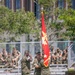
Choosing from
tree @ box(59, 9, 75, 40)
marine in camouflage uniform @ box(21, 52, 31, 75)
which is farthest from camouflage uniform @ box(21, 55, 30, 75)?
tree @ box(59, 9, 75, 40)

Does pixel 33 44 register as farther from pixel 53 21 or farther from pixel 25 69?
pixel 53 21

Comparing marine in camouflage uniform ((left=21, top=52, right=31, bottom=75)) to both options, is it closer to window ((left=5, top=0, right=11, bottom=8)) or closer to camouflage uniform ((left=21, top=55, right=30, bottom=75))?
camouflage uniform ((left=21, top=55, right=30, bottom=75))

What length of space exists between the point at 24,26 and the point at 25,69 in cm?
1440

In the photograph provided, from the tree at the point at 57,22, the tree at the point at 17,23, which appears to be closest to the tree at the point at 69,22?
the tree at the point at 57,22

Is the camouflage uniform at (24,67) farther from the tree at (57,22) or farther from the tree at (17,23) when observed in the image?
the tree at (17,23)

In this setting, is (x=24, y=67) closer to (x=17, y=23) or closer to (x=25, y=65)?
(x=25, y=65)

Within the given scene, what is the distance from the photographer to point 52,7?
35531mm

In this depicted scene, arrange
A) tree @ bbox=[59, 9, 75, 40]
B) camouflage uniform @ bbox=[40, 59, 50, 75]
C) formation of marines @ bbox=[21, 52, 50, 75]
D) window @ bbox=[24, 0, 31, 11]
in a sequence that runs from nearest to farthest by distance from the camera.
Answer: camouflage uniform @ bbox=[40, 59, 50, 75] → formation of marines @ bbox=[21, 52, 50, 75] → tree @ bbox=[59, 9, 75, 40] → window @ bbox=[24, 0, 31, 11]

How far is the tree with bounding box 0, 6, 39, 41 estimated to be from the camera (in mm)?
37497

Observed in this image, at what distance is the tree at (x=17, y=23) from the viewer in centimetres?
3750

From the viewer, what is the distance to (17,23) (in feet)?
127

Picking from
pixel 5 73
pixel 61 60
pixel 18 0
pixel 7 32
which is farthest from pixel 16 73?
pixel 18 0

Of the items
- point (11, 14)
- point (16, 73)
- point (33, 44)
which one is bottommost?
point (16, 73)

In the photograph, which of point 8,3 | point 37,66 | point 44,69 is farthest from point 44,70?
point 8,3
